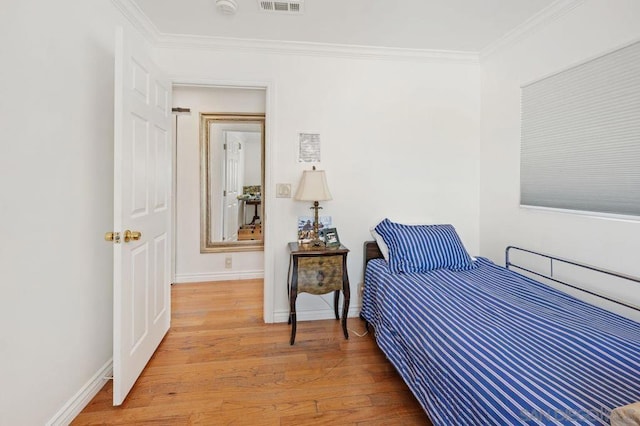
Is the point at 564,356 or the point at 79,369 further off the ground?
the point at 564,356

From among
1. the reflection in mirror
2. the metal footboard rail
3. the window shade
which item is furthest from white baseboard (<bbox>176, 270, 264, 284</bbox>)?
the window shade

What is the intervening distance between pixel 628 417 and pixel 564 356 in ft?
1.64

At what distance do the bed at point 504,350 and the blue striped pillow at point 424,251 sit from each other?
141 millimetres

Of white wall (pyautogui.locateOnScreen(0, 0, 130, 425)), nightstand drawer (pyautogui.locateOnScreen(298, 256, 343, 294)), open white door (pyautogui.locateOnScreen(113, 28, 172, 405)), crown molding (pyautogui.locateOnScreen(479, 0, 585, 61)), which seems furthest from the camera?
nightstand drawer (pyautogui.locateOnScreen(298, 256, 343, 294))

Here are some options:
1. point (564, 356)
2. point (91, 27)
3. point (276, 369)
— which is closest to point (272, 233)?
point (276, 369)

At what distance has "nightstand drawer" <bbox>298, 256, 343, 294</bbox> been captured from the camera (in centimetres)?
242

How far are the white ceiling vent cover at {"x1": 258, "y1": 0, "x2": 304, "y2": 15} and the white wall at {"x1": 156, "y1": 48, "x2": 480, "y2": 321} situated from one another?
1.75 ft

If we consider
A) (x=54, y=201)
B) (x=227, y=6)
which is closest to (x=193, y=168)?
(x=227, y=6)

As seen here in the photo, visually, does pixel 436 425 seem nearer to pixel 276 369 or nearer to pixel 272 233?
pixel 276 369

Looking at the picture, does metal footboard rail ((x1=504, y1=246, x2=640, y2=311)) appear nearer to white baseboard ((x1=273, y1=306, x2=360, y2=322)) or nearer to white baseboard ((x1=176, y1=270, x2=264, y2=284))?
white baseboard ((x1=273, y1=306, x2=360, y2=322))

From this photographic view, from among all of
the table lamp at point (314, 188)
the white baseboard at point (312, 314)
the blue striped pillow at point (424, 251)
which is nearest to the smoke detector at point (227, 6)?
the table lamp at point (314, 188)

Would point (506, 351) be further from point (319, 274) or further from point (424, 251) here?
point (319, 274)

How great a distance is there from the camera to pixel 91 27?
1.73 meters

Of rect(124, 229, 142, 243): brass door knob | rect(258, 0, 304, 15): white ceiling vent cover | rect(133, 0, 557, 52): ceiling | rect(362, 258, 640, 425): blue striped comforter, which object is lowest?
rect(362, 258, 640, 425): blue striped comforter
